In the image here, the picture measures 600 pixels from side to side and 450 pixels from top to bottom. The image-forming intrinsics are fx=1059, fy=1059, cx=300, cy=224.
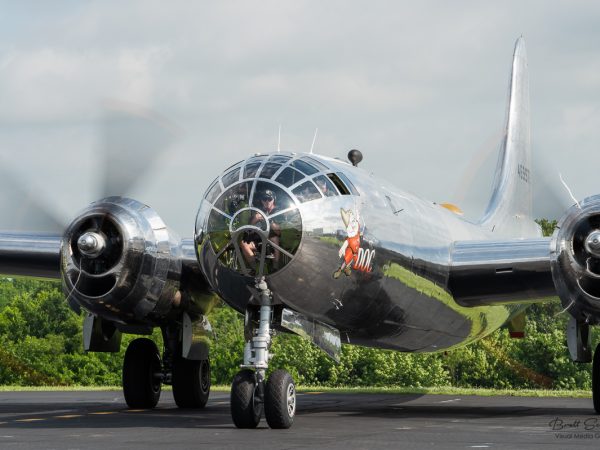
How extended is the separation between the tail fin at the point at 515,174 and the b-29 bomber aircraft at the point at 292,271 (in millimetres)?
2455

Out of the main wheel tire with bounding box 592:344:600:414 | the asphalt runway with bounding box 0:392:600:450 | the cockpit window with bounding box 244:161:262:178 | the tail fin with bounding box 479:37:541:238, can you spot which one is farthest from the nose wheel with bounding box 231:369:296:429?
the tail fin with bounding box 479:37:541:238

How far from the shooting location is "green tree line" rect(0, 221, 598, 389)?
41.0 meters

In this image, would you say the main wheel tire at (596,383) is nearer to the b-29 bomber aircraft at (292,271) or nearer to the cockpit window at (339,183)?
the b-29 bomber aircraft at (292,271)

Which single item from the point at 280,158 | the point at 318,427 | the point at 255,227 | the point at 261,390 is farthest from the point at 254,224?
the point at 318,427

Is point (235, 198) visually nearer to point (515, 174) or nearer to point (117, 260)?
point (117, 260)

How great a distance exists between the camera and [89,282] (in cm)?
1598

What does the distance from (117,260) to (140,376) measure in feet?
10.0

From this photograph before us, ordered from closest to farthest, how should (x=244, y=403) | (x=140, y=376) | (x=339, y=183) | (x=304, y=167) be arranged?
(x=244, y=403), (x=304, y=167), (x=339, y=183), (x=140, y=376)

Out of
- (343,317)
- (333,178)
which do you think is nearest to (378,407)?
(343,317)

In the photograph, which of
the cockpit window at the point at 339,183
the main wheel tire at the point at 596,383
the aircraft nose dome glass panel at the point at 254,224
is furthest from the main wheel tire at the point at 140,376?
the main wheel tire at the point at 596,383

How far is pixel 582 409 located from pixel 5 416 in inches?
401

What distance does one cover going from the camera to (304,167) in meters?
14.0

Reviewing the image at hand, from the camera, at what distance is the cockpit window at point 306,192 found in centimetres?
1342

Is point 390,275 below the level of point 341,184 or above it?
below
